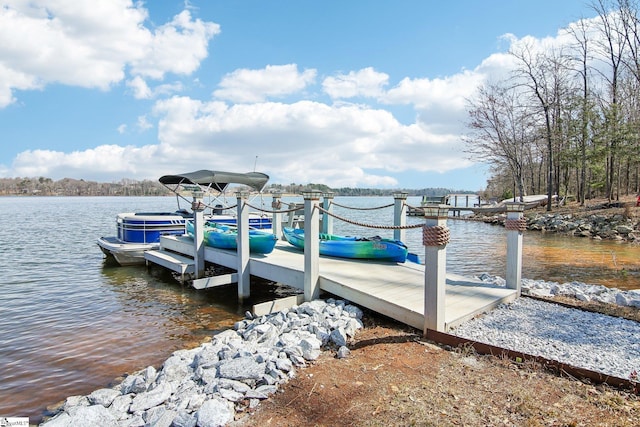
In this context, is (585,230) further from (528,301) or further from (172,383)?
(172,383)

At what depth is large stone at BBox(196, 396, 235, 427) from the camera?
9.04 feet

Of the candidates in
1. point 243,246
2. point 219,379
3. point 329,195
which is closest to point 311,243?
point 243,246

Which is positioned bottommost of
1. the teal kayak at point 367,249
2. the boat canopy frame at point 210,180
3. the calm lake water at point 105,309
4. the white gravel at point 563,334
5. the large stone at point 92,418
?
the calm lake water at point 105,309

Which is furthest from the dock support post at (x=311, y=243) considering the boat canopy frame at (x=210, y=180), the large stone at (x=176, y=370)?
the boat canopy frame at (x=210, y=180)

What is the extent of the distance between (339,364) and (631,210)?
69.6ft

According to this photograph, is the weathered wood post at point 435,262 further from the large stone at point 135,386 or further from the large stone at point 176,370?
the large stone at point 135,386

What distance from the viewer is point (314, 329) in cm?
436

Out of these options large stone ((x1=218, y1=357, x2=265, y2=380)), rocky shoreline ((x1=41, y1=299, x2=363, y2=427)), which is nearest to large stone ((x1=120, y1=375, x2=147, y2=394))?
rocky shoreline ((x1=41, y1=299, x2=363, y2=427))

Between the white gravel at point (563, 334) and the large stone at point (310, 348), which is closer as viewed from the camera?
the white gravel at point (563, 334)

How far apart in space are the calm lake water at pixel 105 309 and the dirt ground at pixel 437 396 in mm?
2949

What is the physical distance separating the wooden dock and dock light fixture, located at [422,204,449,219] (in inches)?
45.0

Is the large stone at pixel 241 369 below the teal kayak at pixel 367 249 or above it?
below

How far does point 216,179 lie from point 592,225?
17.9 m

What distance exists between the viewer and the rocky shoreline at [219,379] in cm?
301
